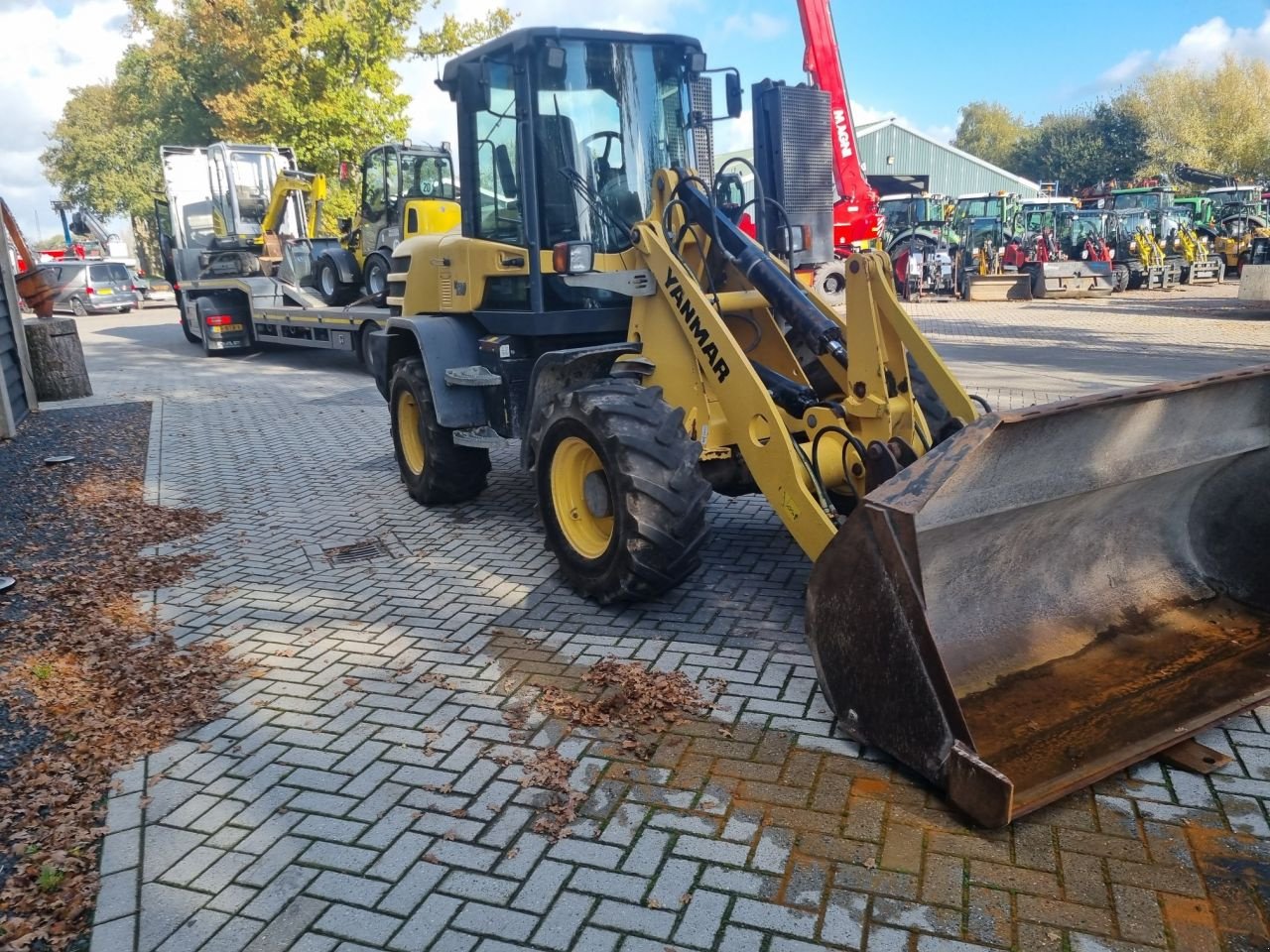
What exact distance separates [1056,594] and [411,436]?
5059 millimetres

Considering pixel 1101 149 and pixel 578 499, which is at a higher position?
pixel 1101 149

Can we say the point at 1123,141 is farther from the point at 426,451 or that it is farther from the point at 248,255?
the point at 426,451

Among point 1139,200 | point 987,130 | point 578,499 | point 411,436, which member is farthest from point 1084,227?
point 987,130

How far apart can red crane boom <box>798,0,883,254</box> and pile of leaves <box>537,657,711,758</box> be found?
52.3 feet

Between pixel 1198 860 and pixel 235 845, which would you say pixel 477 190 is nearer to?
pixel 235 845

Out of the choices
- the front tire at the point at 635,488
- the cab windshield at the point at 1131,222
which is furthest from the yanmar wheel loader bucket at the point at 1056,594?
the cab windshield at the point at 1131,222

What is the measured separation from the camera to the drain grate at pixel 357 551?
244 inches

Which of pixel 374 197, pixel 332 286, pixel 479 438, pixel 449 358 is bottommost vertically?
pixel 479 438

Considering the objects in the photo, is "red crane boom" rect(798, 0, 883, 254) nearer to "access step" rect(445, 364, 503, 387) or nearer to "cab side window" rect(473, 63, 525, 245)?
"cab side window" rect(473, 63, 525, 245)

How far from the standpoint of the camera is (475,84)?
5727mm

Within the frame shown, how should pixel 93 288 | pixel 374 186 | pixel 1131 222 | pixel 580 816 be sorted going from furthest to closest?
pixel 93 288, pixel 1131 222, pixel 374 186, pixel 580 816

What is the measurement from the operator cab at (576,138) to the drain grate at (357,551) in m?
1.75

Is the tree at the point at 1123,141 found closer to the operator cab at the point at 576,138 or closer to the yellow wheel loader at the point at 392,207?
the yellow wheel loader at the point at 392,207

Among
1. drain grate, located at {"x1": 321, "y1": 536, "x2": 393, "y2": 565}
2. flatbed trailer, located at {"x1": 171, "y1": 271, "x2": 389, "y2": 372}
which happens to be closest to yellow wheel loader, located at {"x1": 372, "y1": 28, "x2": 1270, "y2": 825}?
drain grate, located at {"x1": 321, "y1": 536, "x2": 393, "y2": 565}
